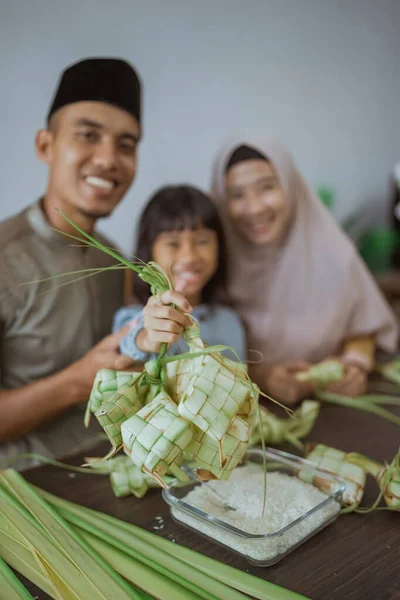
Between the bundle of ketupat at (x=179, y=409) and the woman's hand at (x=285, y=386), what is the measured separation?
71cm

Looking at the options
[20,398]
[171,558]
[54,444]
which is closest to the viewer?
[171,558]

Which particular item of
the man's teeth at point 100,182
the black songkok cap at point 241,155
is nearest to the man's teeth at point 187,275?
the man's teeth at point 100,182

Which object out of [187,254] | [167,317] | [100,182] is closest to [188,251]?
[187,254]

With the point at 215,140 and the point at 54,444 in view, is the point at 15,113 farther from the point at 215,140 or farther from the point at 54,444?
the point at 54,444

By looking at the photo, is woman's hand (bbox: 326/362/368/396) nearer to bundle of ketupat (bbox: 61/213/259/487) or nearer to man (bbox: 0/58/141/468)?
man (bbox: 0/58/141/468)

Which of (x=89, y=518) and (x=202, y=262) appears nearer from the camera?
(x=89, y=518)

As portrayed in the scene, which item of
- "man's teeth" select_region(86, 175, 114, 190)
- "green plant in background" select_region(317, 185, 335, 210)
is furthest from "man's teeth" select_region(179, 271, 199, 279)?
"green plant in background" select_region(317, 185, 335, 210)

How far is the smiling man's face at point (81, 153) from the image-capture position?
147cm

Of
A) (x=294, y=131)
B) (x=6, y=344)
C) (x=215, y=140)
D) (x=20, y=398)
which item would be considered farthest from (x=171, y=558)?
(x=294, y=131)

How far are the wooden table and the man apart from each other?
183 mm

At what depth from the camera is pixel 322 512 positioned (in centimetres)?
103

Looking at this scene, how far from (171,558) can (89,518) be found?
0.60 ft

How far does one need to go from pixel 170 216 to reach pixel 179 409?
0.81m

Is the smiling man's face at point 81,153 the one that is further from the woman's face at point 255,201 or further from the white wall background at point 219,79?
the woman's face at point 255,201
